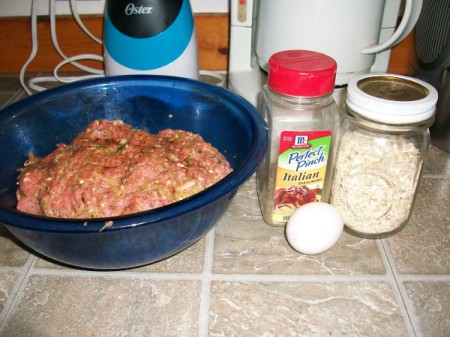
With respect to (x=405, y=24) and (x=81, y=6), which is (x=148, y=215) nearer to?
(x=405, y=24)

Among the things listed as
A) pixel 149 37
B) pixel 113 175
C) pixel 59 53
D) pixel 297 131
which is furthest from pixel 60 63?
pixel 297 131

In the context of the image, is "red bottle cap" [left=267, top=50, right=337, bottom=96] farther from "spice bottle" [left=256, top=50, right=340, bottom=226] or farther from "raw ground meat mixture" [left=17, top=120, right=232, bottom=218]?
"raw ground meat mixture" [left=17, top=120, right=232, bottom=218]

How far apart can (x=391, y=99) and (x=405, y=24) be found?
21 centimetres

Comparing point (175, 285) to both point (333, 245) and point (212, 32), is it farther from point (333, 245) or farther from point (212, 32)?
point (212, 32)

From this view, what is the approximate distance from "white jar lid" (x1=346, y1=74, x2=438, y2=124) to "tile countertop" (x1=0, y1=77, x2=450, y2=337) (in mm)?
200

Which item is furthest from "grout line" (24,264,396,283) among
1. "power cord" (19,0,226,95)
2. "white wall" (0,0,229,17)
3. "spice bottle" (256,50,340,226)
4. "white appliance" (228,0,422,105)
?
"white wall" (0,0,229,17)

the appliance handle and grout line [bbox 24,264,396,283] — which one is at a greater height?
the appliance handle

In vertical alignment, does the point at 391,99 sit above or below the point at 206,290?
above

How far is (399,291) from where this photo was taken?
52 centimetres

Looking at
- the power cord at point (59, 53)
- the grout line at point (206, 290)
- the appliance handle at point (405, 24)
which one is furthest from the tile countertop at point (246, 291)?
the power cord at point (59, 53)

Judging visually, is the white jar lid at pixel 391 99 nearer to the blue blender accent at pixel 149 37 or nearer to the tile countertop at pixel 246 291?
the tile countertop at pixel 246 291

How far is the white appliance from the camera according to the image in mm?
656

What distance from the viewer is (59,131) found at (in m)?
0.66

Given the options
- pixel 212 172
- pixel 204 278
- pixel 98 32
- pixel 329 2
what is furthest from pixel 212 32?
pixel 204 278
